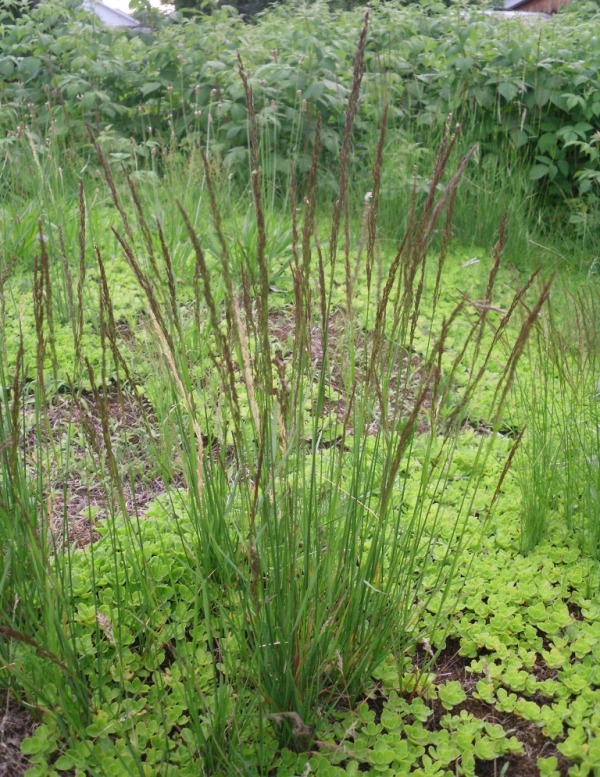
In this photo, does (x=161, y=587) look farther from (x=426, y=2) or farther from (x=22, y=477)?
(x=426, y=2)

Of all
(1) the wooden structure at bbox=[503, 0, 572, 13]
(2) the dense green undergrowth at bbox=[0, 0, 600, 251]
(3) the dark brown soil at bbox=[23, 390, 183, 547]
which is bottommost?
(3) the dark brown soil at bbox=[23, 390, 183, 547]

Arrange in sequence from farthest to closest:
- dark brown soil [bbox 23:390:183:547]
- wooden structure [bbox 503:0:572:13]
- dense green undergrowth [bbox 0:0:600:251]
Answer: wooden structure [bbox 503:0:572:13] < dense green undergrowth [bbox 0:0:600:251] < dark brown soil [bbox 23:390:183:547]

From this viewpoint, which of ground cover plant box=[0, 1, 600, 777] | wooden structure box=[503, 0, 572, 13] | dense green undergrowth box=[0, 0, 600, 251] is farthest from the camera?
wooden structure box=[503, 0, 572, 13]

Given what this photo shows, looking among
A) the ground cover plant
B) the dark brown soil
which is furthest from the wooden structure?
the ground cover plant

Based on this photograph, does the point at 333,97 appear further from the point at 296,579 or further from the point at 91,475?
the point at 296,579

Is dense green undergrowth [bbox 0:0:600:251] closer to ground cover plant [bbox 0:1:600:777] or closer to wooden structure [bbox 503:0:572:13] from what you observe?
Result: ground cover plant [bbox 0:1:600:777]

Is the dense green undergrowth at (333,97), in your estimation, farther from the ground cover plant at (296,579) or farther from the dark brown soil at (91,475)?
the ground cover plant at (296,579)

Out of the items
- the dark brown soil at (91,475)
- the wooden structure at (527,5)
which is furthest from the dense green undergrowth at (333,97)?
the wooden structure at (527,5)

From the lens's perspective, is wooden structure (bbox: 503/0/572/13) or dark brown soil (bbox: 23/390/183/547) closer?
dark brown soil (bbox: 23/390/183/547)

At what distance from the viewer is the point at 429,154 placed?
5.02 metres

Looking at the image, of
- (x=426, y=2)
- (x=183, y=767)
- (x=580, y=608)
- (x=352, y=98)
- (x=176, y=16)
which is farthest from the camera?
(x=426, y=2)

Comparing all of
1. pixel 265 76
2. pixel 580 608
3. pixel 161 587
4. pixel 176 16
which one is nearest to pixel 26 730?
pixel 161 587

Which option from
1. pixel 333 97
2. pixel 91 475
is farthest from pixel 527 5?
pixel 91 475

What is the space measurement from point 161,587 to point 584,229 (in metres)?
3.93
